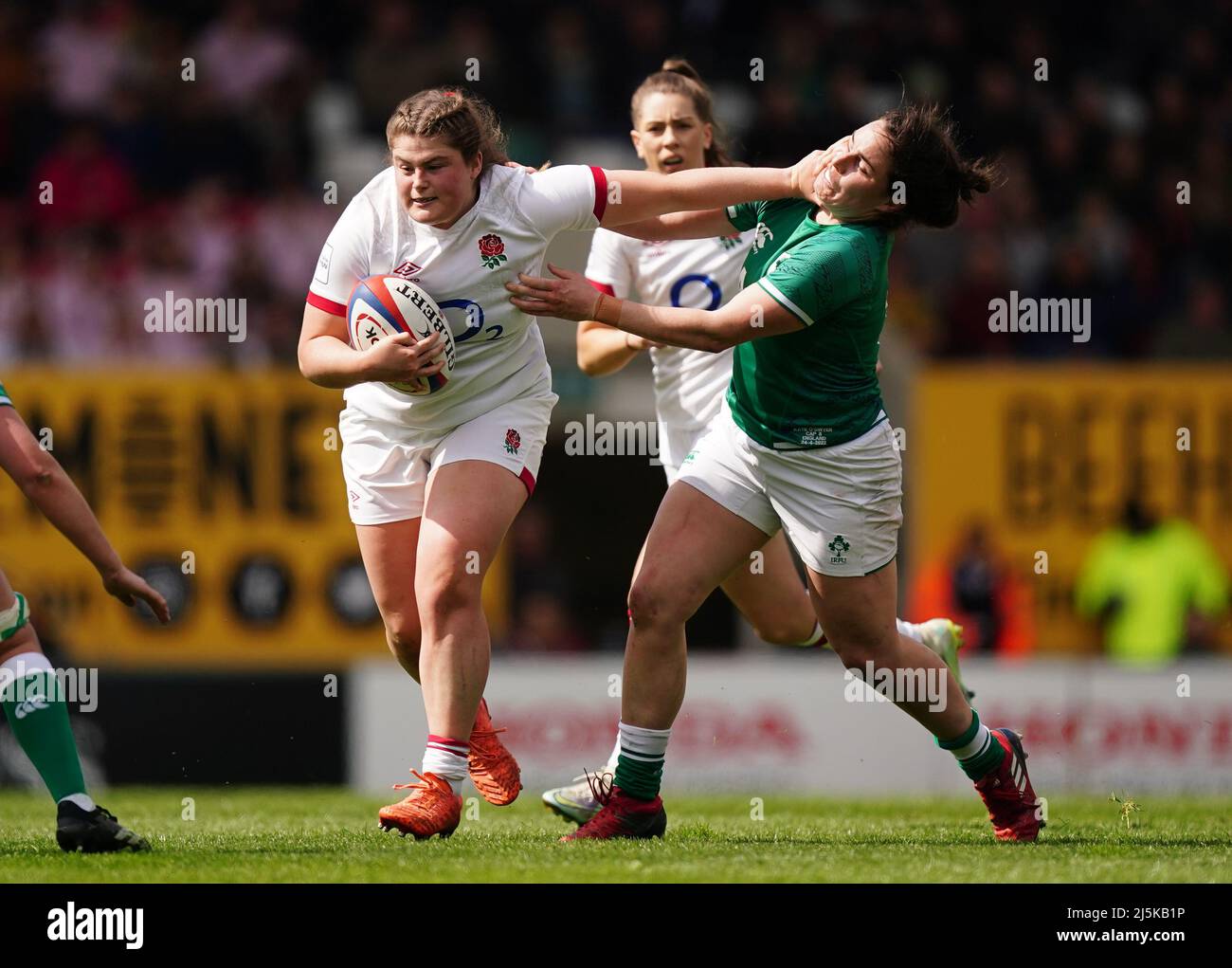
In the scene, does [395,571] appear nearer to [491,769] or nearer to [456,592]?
[456,592]

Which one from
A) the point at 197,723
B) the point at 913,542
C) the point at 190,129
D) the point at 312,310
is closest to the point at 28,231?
the point at 190,129

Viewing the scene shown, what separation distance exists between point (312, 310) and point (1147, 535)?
29.0ft

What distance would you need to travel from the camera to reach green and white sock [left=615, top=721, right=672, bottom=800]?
240 inches

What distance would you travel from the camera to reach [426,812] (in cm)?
585

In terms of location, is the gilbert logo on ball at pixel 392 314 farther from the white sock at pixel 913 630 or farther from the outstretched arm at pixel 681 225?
the white sock at pixel 913 630

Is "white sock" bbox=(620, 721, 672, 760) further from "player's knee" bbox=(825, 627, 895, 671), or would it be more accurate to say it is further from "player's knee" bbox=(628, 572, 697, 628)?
"player's knee" bbox=(825, 627, 895, 671)

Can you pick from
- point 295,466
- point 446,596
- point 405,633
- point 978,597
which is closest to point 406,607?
point 405,633

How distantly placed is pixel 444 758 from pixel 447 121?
6.55 ft

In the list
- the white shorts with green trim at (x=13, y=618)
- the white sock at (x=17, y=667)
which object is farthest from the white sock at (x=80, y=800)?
the white shorts with green trim at (x=13, y=618)

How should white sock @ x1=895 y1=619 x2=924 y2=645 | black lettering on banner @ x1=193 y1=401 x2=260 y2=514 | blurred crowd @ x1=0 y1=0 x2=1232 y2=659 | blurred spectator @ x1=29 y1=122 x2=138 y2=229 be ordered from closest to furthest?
white sock @ x1=895 y1=619 x2=924 y2=645 → black lettering on banner @ x1=193 y1=401 x2=260 y2=514 → blurred crowd @ x1=0 y1=0 x2=1232 y2=659 → blurred spectator @ x1=29 y1=122 x2=138 y2=229

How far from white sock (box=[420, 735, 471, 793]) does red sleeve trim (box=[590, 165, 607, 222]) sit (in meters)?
1.78

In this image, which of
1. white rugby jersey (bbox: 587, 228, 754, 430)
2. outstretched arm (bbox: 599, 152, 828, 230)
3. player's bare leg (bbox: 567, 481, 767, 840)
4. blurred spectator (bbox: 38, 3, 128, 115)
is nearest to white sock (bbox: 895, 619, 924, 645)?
player's bare leg (bbox: 567, 481, 767, 840)

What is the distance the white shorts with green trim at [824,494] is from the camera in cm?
595

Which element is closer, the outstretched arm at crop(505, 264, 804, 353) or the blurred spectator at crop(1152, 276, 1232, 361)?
the outstretched arm at crop(505, 264, 804, 353)
